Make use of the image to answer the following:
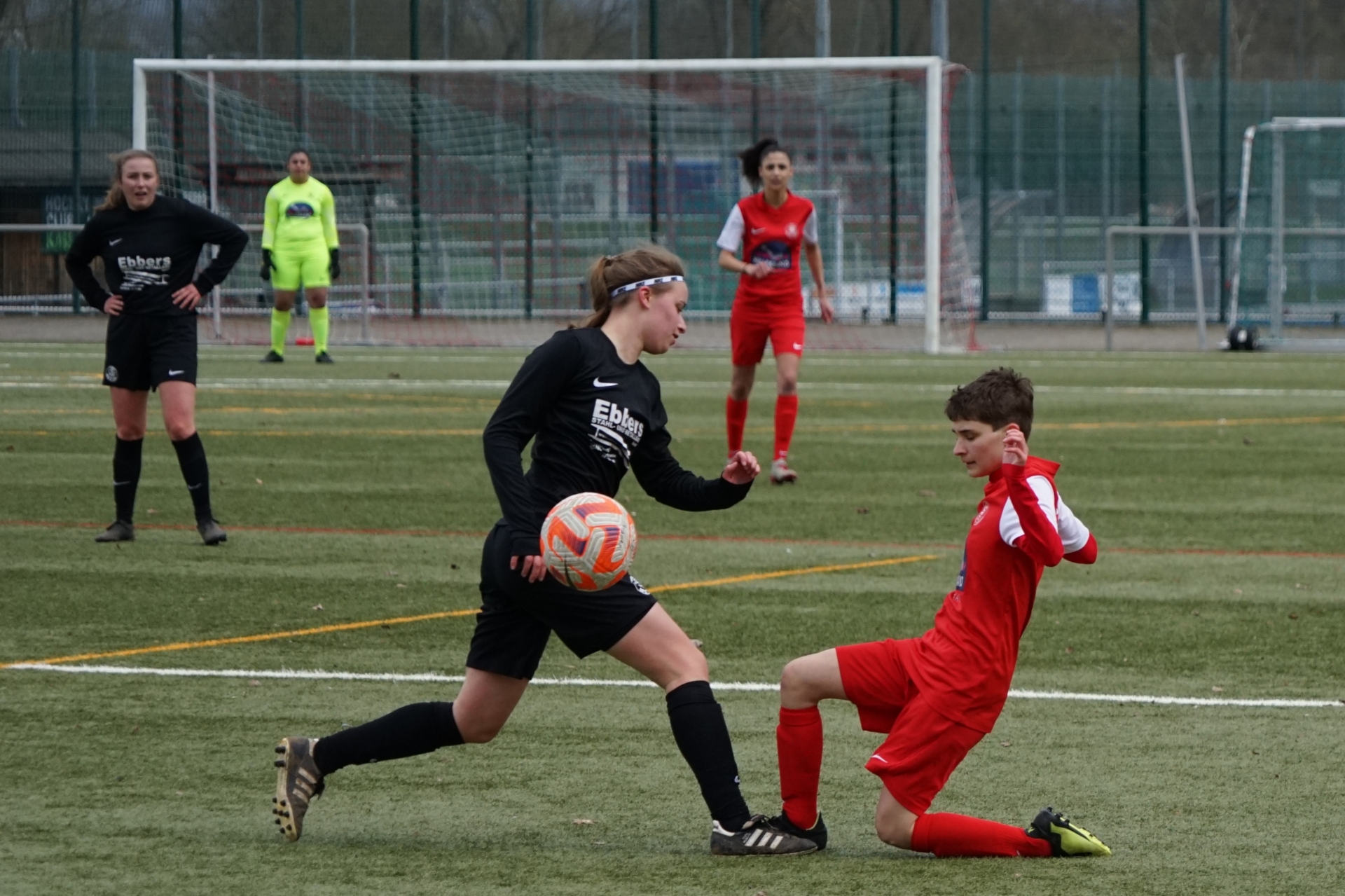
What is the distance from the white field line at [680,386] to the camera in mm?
19406

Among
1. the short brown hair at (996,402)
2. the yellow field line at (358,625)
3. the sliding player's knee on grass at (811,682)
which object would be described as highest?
the short brown hair at (996,402)

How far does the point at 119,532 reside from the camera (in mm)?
9852

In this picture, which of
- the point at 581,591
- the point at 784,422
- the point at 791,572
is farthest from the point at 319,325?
the point at 581,591

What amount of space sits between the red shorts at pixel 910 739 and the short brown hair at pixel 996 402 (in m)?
0.63

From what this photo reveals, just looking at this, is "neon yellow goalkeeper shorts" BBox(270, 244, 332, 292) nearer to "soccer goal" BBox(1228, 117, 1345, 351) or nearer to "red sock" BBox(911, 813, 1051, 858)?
"soccer goal" BBox(1228, 117, 1345, 351)

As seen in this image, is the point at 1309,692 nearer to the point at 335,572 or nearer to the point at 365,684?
the point at 365,684

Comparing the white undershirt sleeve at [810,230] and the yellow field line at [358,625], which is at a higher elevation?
the white undershirt sleeve at [810,230]

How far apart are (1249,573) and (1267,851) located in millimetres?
4634

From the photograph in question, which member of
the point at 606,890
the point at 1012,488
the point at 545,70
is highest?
the point at 545,70

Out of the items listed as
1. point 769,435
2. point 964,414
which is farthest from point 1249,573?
point 769,435

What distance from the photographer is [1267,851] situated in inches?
184

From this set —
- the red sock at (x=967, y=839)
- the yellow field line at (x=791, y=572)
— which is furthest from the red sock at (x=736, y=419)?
the red sock at (x=967, y=839)

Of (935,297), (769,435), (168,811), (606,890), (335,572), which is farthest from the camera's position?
(935,297)

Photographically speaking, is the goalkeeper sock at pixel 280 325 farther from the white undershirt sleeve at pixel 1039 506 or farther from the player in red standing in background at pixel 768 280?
the white undershirt sleeve at pixel 1039 506
